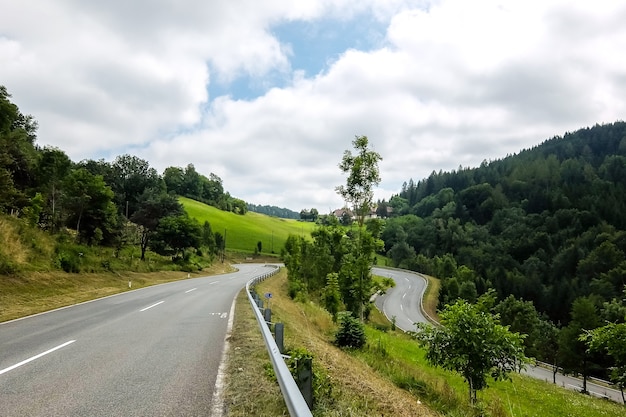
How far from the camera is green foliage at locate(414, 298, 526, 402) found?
1020 centimetres

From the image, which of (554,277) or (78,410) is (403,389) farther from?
(554,277)

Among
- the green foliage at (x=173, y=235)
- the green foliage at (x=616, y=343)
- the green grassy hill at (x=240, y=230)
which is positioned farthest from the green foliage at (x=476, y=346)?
the green grassy hill at (x=240, y=230)

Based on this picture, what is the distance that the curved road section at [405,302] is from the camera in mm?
57134

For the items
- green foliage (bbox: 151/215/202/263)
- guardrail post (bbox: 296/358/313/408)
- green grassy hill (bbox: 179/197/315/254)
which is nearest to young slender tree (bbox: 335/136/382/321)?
guardrail post (bbox: 296/358/313/408)

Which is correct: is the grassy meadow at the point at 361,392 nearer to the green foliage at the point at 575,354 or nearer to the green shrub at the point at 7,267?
the green shrub at the point at 7,267

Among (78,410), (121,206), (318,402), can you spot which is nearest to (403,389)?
(318,402)

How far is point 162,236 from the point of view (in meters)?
56.9

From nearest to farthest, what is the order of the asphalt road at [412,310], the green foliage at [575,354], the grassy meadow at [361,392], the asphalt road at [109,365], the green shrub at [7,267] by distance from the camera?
the asphalt road at [109,365], the grassy meadow at [361,392], the green shrub at [7,267], the asphalt road at [412,310], the green foliage at [575,354]

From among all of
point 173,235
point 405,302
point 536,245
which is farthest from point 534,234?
point 173,235

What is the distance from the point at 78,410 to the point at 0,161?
3464 centimetres

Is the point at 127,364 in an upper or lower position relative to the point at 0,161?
lower

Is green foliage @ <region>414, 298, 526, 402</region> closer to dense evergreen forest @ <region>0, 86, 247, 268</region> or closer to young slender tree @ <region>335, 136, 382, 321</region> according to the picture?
young slender tree @ <region>335, 136, 382, 321</region>

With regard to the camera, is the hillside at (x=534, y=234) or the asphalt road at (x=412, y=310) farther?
the hillside at (x=534, y=234)

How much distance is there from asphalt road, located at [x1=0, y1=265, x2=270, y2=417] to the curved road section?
135 ft
